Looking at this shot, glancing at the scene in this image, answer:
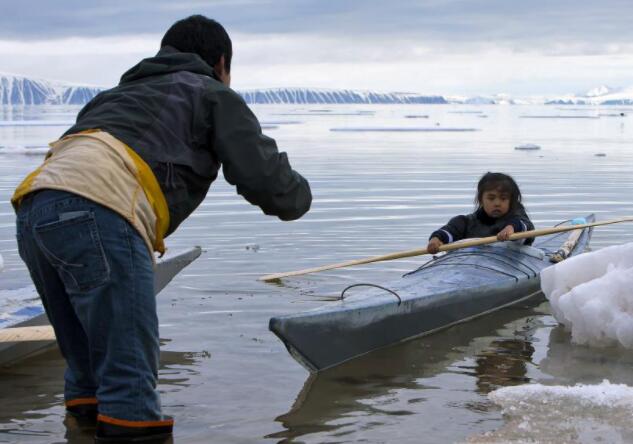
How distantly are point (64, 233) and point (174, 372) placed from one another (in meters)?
2.20

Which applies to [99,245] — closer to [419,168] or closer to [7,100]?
[419,168]

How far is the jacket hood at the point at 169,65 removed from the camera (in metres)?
3.39

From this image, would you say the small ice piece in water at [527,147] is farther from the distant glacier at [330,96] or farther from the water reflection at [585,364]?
the distant glacier at [330,96]

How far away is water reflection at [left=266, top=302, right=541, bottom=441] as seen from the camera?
4430 millimetres

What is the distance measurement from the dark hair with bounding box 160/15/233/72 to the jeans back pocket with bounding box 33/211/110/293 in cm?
75

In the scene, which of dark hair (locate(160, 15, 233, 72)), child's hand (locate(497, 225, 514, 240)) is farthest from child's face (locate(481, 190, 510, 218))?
dark hair (locate(160, 15, 233, 72))

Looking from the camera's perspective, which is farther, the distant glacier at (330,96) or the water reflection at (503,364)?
the distant glacier at (330,96)

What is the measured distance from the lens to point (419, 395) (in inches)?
187

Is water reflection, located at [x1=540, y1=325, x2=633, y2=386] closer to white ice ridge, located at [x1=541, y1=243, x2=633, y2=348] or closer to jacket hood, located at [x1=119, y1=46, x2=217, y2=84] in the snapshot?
white ice ridge, located at [x1=541, y1=243, x2=633, y2=348]

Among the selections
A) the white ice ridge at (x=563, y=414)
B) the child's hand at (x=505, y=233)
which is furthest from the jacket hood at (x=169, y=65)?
the child's hand at (x=505, y=233)

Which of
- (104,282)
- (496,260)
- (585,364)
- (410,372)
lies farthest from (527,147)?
(104,282)

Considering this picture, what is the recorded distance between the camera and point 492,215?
7.60 metres

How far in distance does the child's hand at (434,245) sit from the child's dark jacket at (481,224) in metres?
0.25

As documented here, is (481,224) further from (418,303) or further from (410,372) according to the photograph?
(410,372)
